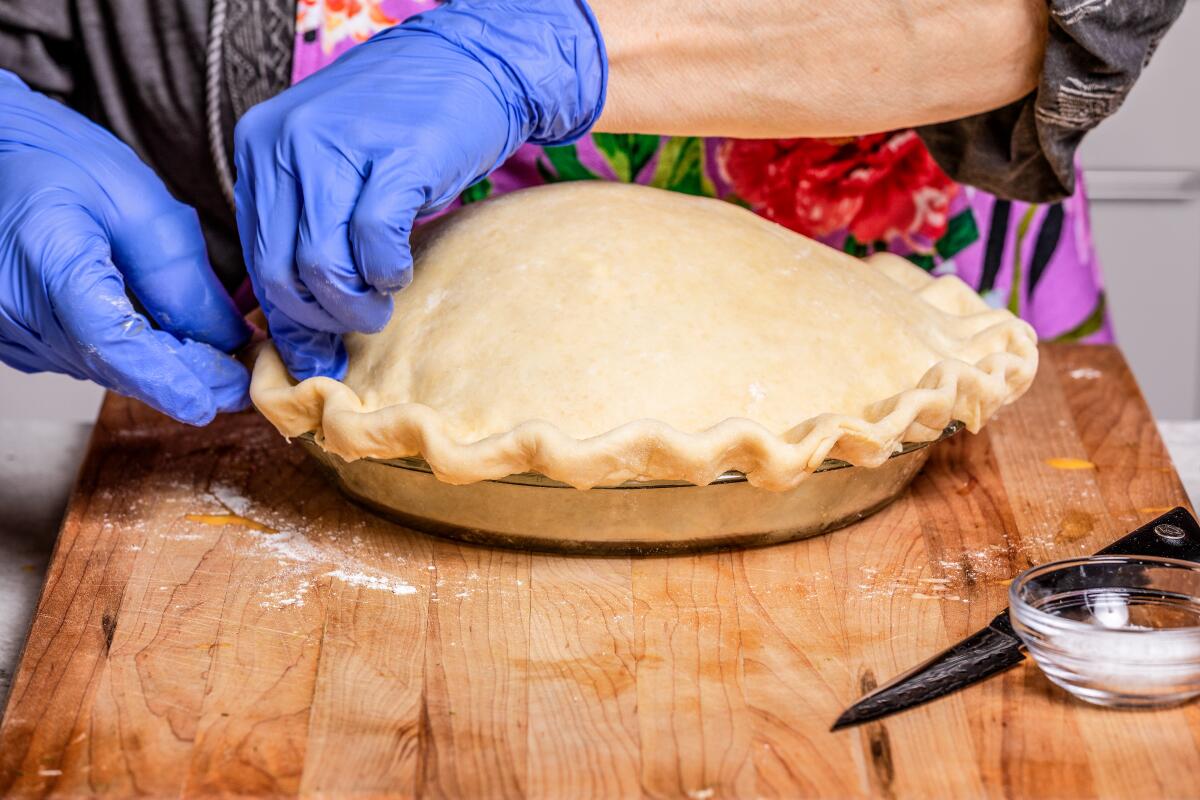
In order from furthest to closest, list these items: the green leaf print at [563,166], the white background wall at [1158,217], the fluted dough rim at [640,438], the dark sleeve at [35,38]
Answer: the white background wall at [1158,217] → the green leaf print at [563,166] → the dark sleeve at [35,38] → the fluted dough rim at [640,438]

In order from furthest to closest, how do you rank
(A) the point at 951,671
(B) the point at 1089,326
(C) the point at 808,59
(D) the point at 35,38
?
1. (B) the point at 1089,326
2. (D) the point at 35,38
3. (C) the point at 808,59
4. (A) the point at 951,671

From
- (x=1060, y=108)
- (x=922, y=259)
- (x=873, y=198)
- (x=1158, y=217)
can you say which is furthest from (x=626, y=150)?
(x=1158, y=217)

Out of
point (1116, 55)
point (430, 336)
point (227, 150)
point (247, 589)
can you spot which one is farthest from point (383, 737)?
point (1116, 55)

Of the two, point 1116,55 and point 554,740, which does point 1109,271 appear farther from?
point 554,740

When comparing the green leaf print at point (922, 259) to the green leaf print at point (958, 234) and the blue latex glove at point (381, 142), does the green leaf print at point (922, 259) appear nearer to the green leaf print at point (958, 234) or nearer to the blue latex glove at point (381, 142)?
the green leaf print at point (958, 234)

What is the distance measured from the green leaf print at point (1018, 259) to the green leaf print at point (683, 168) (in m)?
0.48

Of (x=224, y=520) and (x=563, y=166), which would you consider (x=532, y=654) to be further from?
(x=563, y=166)

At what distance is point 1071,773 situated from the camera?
99 cm

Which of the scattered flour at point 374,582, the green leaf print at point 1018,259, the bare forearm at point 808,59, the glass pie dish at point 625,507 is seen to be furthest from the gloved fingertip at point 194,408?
the green leaf print at point 1018,259

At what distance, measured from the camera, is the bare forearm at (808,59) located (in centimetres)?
146

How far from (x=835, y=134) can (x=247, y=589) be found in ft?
2.71

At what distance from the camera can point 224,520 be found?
1417mm

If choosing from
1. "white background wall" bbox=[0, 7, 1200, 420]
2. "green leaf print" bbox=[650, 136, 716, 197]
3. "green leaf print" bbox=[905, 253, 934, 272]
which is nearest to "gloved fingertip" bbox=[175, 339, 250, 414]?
"green leaf print" bbox=[650, 136, 716, 197]

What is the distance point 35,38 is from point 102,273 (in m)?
0.49
